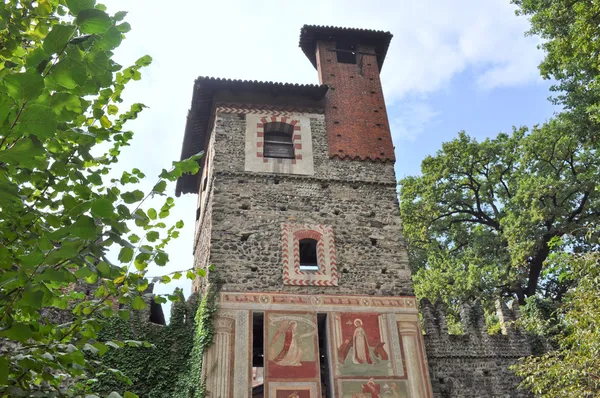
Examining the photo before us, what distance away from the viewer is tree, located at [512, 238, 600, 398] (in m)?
9.24

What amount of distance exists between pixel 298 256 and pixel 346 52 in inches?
304

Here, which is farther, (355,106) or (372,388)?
(355,106)

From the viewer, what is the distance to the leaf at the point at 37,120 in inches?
102

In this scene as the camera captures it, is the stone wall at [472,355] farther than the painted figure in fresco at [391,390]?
Yes

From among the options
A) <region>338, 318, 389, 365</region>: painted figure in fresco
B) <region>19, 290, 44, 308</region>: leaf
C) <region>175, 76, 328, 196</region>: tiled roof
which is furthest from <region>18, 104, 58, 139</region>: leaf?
<region>175, 76, 328, 196</region>: tiled roof

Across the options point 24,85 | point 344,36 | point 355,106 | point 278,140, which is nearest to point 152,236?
point 24,85

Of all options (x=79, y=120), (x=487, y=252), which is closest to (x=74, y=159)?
(x=79, y=120)

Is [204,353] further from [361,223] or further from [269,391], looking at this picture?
[361,223]

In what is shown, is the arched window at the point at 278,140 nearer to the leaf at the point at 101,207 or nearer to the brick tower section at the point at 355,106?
the brick tower section at the point at 355,106

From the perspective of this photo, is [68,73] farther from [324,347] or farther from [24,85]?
[324,347]

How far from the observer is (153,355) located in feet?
34.4

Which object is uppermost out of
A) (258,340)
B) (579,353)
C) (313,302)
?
(313,302)

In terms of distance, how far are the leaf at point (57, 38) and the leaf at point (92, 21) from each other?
74 millimetres

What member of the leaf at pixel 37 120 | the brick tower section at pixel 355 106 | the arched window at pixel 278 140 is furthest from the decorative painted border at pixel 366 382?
the leaf at pixel 37 120
